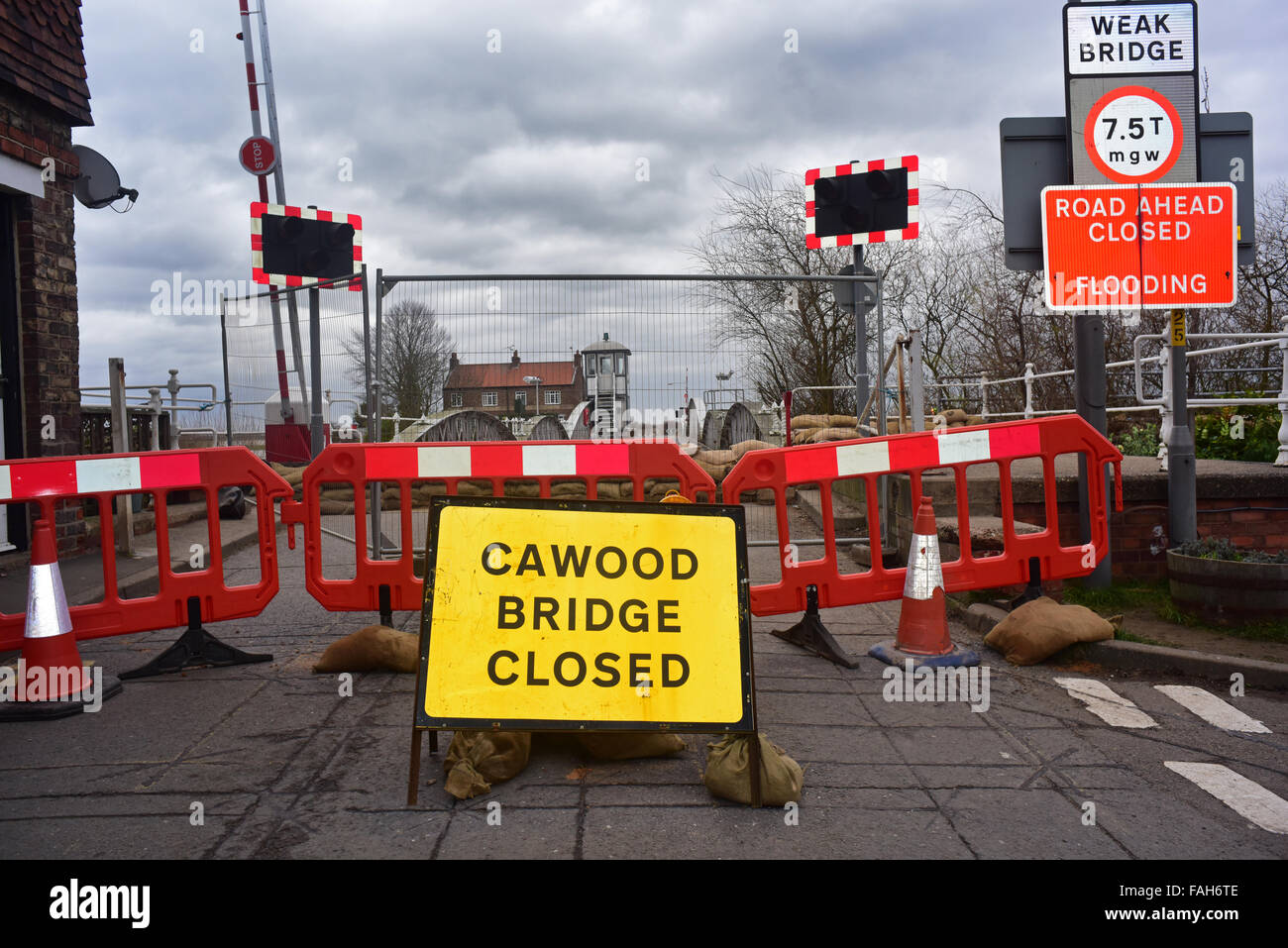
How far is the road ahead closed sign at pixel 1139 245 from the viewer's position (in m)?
6.86

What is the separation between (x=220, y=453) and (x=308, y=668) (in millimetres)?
1380

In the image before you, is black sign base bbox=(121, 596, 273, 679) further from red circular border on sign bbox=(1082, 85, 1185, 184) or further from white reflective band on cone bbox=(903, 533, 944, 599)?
red circular border on sign bbox=(1082, 85, 1185, 184)

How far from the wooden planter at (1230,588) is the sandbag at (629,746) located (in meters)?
3.95

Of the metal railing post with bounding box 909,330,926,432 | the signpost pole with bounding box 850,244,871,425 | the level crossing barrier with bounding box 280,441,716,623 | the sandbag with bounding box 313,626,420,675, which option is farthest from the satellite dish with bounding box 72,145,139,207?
the metal railing post with bounding box 909,330,926,432

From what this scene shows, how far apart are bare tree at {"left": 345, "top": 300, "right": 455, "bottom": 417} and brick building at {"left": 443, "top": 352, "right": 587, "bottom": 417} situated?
10.0 inches

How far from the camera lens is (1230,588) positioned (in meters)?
5.94

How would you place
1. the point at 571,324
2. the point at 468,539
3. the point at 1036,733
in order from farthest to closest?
1. the point at 571,324
2. the point at 1036,733
3. the point at 468,539

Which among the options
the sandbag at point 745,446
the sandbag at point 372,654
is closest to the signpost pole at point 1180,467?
the sandbag at point 745,446

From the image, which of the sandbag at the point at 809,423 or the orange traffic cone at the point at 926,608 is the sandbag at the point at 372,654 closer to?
the orange traffic cone at the point at 926,608

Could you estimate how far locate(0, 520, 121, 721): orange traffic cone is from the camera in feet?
15.8
